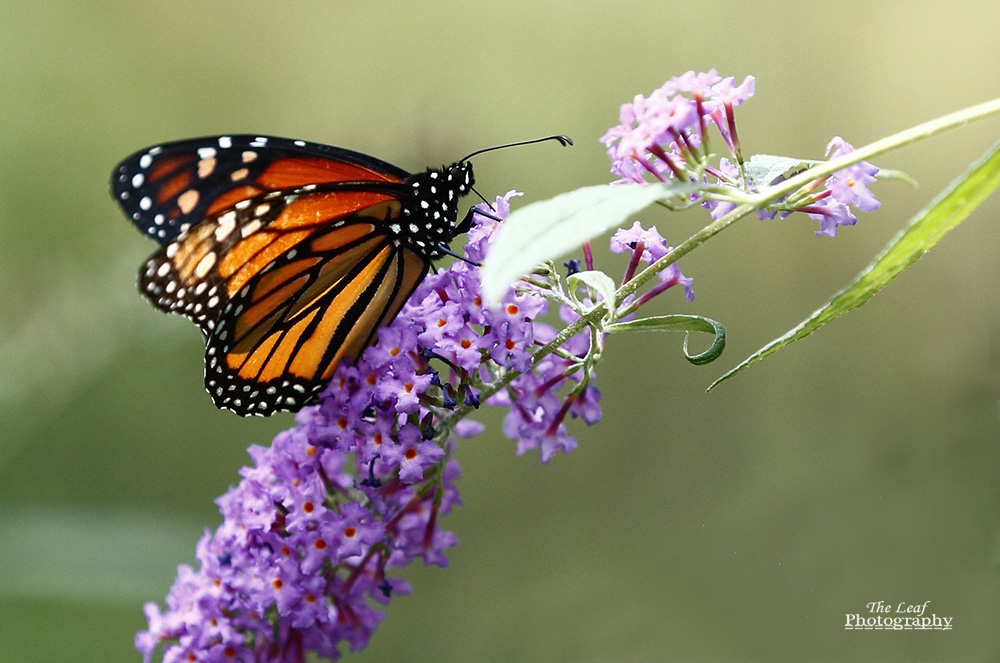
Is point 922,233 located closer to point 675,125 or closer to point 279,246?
point 675,125

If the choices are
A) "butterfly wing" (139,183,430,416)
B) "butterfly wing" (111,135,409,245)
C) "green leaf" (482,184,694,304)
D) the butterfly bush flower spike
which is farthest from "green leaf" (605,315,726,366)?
"butterfly wing" (111,135,409,245)

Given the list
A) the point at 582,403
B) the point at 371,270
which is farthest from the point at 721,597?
the point at 371,270

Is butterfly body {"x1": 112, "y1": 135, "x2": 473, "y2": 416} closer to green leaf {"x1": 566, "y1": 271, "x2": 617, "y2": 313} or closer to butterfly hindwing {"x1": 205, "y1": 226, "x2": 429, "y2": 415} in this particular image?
butterfly hindwing {"x1": 205, "y1": 226, "x2": 429, "y2": 415}

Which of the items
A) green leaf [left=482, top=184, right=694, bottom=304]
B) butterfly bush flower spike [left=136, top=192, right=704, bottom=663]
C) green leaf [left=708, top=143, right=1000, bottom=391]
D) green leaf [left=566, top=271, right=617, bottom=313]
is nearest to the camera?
green leaf [left=482, top=184, right=694, bottom=304]

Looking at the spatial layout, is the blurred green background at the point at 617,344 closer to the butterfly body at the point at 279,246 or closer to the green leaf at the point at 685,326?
the butterfly body at the point at 279,246

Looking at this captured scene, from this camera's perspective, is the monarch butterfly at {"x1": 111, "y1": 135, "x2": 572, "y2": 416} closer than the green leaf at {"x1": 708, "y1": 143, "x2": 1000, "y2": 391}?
No

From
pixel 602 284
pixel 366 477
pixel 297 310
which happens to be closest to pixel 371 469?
pixel 366 477

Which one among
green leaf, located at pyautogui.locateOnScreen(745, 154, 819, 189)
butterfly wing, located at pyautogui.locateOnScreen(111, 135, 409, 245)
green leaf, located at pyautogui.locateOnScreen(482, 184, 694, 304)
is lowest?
green leaf, located at pyautogui.locateOnScreen(482, 184, 694, 304)
